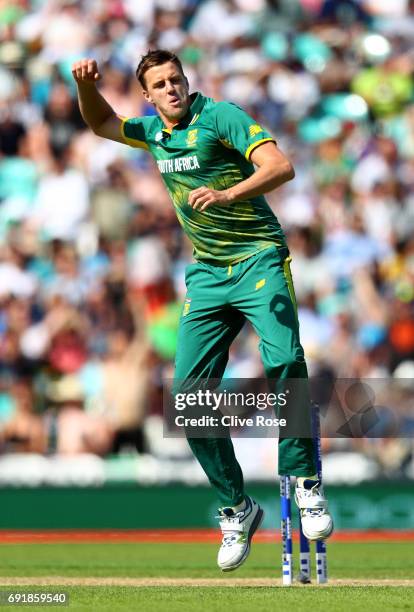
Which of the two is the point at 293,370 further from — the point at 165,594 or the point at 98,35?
the point at 98,35

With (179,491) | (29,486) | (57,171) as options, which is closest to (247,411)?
(179,491)

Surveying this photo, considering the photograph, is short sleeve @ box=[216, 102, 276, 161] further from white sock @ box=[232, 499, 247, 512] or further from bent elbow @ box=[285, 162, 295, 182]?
white sock @ box=[232, 499, 247, 512]

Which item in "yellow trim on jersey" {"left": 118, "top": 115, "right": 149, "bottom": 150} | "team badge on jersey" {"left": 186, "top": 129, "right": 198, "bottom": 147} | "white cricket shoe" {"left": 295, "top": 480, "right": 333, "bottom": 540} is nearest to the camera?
"white cricket shoe" {"left": 295, "top": 480, "right": 333, "bottom": 540}

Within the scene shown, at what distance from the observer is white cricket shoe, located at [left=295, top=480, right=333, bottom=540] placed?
6.25 m

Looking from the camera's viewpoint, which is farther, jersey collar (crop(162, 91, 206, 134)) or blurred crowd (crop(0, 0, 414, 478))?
blurred crowd (crop(0, 0, 414, 478))

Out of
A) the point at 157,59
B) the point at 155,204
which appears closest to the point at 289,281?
the point at 157,59

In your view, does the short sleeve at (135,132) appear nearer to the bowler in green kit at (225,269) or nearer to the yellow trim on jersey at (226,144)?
the bowler in green kit at (225,269)

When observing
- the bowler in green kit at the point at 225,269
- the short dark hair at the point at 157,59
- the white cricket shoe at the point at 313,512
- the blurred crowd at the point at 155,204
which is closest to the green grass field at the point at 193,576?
the white cricket shoe at the point at 313,512

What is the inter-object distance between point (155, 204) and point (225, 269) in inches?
274

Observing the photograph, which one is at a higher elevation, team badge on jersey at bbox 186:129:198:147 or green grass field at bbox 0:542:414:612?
team badge on jersey at bbox 186:129:198:147

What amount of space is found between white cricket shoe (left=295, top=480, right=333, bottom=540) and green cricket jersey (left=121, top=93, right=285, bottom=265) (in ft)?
3.97

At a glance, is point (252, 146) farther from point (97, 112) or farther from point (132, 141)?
point (97, 112)

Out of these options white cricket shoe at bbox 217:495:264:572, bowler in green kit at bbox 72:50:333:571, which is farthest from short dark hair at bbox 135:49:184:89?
white cricket shoe at bbox 217:495:264:572

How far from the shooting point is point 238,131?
615 centimetres
